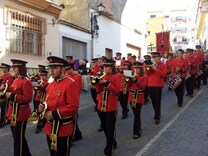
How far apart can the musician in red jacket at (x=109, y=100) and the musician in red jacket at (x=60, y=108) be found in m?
1.77

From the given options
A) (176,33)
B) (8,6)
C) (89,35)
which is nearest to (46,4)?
(8,6)

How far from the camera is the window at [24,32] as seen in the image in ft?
45.1

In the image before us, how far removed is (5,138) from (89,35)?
1317 cm

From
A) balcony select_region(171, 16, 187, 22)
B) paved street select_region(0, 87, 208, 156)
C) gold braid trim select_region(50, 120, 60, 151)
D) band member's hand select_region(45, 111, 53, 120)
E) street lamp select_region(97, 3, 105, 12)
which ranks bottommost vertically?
paved street select_region(0, 87, 208, 156)

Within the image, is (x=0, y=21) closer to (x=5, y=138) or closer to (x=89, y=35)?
(x=5, y=138)

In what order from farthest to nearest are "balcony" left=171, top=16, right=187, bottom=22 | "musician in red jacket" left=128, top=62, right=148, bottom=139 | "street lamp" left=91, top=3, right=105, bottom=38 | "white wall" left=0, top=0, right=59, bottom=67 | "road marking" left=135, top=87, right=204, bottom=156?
1. "balcony" left=171, top=16, right=187, bottom=22
2. "street lamp" left=91, top=3, right=105, bottom=38
3. "white wall" left=0, top=0, right=59, bottom=67
4. "musician in red jacket" left=128, top=62, right=148, bottom=139
5. "road marking" left=135, top=87, right=204, bottom=156

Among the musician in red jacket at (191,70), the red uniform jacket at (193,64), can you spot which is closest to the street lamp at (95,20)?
the musician in red jacket at (191,70)

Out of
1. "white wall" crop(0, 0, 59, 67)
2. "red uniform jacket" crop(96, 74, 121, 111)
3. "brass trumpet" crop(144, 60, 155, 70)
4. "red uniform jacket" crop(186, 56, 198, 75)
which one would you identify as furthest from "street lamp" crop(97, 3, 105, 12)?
"red uniform jacket" crop(96, 74, 121, 111)

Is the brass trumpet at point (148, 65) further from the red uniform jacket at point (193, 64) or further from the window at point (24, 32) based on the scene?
the window at point (24, 32)

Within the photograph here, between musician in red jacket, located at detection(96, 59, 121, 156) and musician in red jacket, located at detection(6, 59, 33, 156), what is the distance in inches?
56.1

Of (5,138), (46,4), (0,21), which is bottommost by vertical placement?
(5,138)

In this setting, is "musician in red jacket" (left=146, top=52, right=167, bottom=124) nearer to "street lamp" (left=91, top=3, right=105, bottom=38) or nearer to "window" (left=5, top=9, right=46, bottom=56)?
"window" (left=5, top=9, right=46, bottom=56)

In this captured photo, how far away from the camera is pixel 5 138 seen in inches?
329

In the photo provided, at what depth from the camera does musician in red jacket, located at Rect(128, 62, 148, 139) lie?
7.88 m
